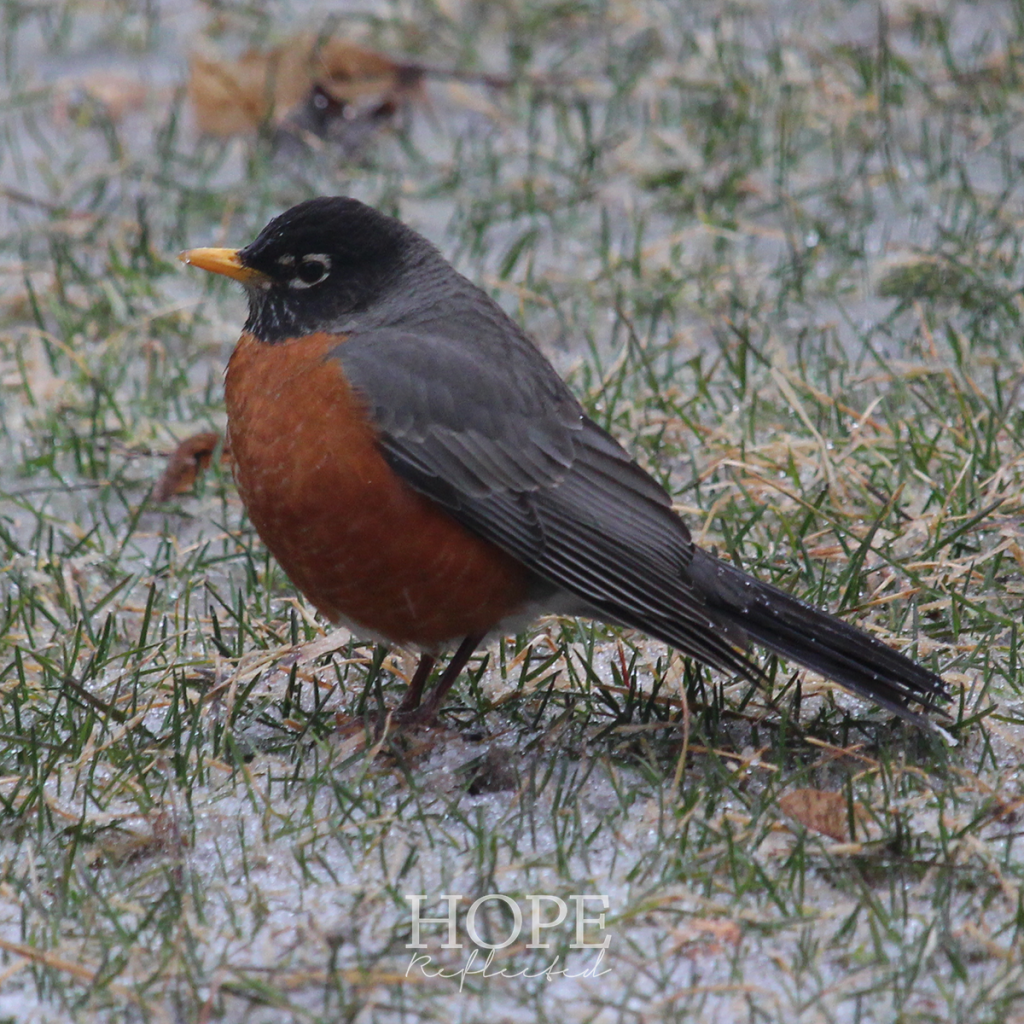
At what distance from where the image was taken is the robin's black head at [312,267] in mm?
3592

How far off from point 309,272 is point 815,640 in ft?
4.47

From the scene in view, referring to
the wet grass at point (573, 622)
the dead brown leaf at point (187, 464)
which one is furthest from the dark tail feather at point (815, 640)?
the dead brown leaf at point (187, 464)

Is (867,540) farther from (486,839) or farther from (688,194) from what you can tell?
(688,194)

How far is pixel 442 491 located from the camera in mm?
3262

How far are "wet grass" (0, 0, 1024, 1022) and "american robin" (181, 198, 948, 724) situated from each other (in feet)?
0.61

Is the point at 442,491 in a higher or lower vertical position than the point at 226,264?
lower

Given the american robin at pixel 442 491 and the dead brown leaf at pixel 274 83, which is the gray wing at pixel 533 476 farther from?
the dead brown leaf at pixel 274 83

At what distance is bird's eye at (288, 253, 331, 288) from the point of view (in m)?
3.61

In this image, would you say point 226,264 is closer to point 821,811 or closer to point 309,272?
point 309,272

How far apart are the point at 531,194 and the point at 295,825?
3.39 metres

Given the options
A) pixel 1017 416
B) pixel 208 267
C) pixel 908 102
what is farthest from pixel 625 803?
pixel 908 102

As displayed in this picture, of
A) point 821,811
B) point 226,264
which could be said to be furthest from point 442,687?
point 226,264

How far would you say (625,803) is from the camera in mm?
2982

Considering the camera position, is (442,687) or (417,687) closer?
(442,687)
